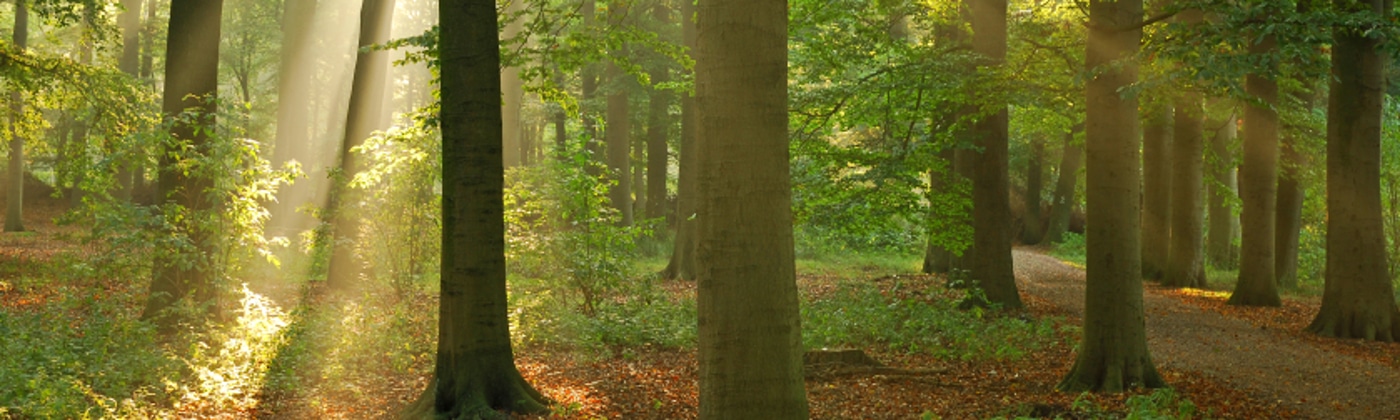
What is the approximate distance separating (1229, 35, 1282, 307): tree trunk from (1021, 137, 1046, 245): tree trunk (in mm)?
15839

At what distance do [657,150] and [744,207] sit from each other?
2158 centimetres

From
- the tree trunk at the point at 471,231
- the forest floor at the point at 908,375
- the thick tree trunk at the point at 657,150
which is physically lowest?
the forest floor at the point at 908,375

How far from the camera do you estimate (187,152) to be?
1031 centimetres

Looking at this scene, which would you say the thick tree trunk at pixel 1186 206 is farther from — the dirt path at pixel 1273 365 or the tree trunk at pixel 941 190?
the tree trunk at pixel 941 190

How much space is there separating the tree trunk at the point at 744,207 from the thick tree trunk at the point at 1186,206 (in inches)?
644

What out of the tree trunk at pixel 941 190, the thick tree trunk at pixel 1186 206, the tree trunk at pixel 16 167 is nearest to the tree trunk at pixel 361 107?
the tree trunk at pixel 941 190

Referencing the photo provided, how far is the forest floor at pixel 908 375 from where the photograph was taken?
25.8 feet

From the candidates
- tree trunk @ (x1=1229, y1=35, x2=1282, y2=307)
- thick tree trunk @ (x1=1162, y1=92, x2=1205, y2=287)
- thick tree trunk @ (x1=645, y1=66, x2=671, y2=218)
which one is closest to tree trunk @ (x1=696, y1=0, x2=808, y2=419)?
tree trunk @ (x1=1229, y1=35, x2=1282, y2=307)

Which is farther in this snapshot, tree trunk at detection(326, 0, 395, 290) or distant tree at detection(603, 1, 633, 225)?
distant tree at detection(603, 1, 633, 225)

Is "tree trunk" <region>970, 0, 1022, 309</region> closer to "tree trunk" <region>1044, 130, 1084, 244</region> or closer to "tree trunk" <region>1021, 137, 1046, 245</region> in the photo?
"tree trunk" <region>1044, 130, 1084, 244</region>

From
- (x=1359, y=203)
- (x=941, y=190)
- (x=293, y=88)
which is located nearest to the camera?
(x=1359, y=203)

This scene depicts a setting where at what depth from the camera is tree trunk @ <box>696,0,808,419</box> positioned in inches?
186

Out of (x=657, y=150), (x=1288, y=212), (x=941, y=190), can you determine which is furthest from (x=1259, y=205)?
(x=657, y=150)

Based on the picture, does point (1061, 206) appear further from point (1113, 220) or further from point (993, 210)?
point (1113, 220)
